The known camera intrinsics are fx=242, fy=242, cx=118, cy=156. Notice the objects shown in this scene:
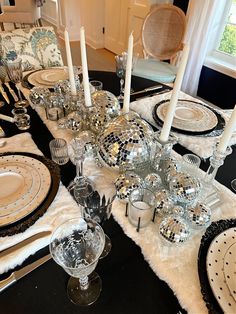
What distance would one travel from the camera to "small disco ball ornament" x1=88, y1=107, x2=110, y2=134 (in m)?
0.77

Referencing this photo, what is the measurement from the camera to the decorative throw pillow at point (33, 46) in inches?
57.5

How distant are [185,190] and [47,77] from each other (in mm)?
951

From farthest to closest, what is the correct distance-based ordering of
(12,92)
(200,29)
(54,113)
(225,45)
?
(225,45) → (200,29) → (12,92) → (54,113)

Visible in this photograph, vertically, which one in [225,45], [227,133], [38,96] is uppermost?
[227,133]

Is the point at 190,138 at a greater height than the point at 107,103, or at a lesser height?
lesser

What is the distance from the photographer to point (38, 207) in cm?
58

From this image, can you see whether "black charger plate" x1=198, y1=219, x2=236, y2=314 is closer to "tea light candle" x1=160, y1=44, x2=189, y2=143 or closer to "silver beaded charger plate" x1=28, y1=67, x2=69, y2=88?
"tea light candle" x1=160, y1=44, x2=189, y2=143

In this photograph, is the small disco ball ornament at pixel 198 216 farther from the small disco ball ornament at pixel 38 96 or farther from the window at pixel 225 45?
the window at pixel 225 45

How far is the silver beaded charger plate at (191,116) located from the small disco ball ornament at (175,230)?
0.47m

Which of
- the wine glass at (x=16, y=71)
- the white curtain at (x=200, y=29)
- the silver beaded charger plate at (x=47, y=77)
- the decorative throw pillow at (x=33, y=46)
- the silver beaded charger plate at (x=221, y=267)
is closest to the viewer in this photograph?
the silver beaded charger plate at (x=221, y=267)

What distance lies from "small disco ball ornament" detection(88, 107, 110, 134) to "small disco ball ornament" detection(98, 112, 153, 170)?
10 centimetres

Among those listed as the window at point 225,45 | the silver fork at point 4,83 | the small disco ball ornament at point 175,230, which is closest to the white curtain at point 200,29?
the window at point 225,45

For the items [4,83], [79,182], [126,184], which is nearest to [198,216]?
[126,184]

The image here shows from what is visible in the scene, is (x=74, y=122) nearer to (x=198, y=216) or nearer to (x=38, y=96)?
(x=38, y=96)
